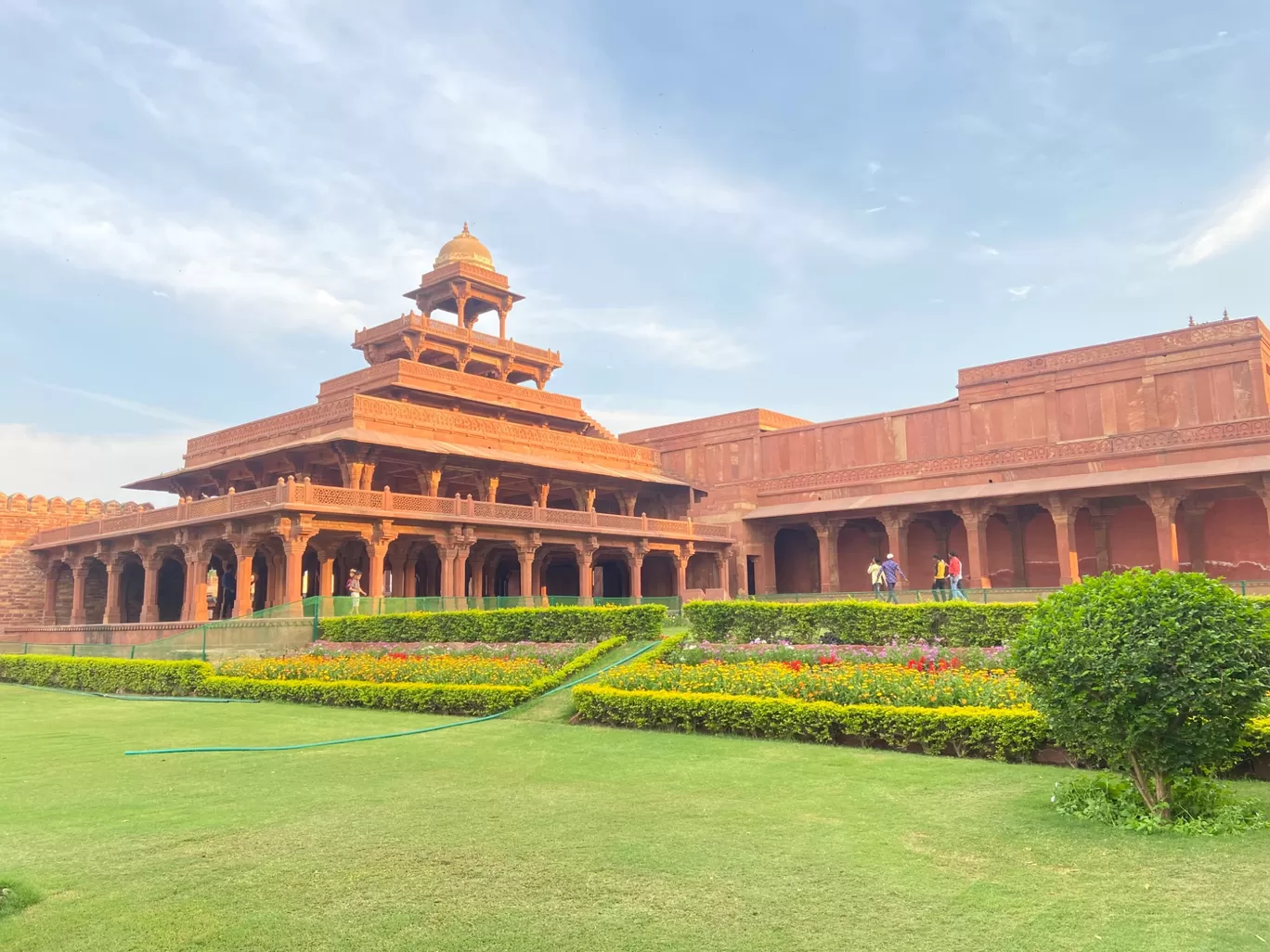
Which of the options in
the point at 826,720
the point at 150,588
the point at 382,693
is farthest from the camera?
the point at 150,588

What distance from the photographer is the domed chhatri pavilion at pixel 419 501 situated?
2530cm

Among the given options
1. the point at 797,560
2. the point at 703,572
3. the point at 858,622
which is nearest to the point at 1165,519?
the point at 797,560

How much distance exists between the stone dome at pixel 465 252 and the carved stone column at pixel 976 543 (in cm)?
2233

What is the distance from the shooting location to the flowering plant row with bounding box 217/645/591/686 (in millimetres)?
12812

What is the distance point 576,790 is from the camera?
690cm

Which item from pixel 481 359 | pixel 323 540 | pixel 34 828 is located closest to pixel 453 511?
pixel 323 540

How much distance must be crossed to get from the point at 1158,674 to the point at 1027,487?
24133mm

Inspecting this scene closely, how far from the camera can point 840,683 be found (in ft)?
31.3

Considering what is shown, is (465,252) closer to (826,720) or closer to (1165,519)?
(1165,519)

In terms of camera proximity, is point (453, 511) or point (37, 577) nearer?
point (453, 511)

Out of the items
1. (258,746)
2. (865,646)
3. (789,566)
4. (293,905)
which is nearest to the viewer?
(293,905)

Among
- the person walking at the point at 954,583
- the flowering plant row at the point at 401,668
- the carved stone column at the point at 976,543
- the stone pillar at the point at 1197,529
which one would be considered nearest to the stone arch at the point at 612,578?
the carved stone column at the point at 976,543

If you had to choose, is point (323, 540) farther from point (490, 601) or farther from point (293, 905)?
point (293, 905)

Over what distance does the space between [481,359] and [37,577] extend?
1829 centimetres
